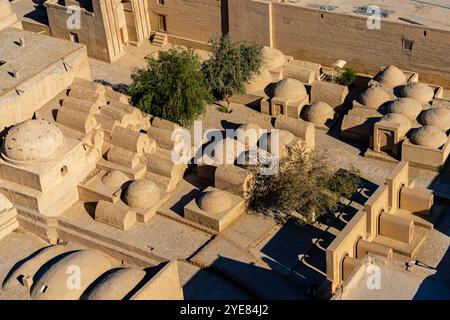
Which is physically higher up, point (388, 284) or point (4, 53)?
point (4, 53)

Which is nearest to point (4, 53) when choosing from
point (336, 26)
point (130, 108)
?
point (130, 108)

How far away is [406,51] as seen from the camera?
40.4m

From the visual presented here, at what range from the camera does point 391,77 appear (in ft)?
129

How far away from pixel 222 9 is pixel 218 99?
Answer: 5858 mm

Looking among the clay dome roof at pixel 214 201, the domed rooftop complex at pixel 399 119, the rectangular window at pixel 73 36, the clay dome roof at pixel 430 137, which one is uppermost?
the rectangular window at pixel 73 36

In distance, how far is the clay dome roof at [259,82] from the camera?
132 ft

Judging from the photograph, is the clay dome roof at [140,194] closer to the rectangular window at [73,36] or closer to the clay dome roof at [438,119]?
the clay dome roof at [438,119]

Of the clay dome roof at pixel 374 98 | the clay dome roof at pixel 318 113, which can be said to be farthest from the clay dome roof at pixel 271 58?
the clay dome roof at pixel 374 98

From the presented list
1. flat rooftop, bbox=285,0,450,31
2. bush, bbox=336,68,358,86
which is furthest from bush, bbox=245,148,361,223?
flat rooftop, bbox=285,0,450,31

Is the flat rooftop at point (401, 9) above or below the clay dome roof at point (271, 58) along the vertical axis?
above

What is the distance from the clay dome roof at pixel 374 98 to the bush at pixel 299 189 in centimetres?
502
